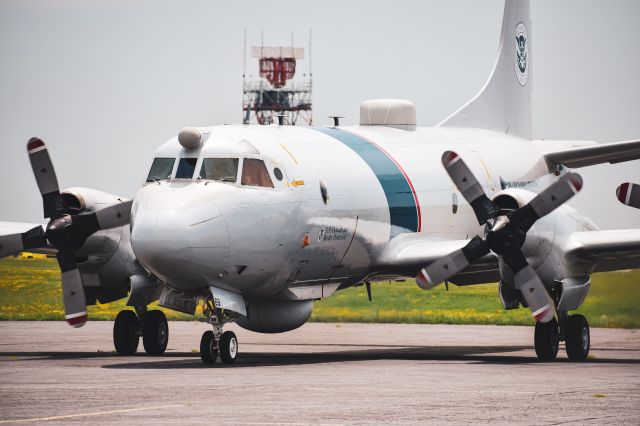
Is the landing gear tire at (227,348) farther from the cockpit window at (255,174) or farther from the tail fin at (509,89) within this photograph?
the tail fin at (509,89)

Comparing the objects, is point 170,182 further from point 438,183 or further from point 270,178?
point 438,183

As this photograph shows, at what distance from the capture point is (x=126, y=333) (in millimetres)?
26500

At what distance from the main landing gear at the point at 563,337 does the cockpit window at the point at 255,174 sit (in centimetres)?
649

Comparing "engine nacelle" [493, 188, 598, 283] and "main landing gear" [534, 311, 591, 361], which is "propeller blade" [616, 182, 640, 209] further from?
"main landing gear" [534, 311, 591, 361]

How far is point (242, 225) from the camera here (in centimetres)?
2164

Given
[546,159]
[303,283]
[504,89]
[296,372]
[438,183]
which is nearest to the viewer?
[296,372]

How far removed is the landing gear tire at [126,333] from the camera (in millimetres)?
26469

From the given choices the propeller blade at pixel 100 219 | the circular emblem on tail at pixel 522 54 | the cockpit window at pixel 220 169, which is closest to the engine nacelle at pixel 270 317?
the propeller blade at pixel 100 219

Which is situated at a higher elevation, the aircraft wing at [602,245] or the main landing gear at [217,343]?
the aircraft wing at [602,245]

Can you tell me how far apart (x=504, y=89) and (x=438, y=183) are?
780cm

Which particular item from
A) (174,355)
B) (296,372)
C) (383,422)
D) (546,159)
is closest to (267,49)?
(546,159)

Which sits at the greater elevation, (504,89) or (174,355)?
(504,89)

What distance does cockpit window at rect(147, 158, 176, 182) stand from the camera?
73.3ft

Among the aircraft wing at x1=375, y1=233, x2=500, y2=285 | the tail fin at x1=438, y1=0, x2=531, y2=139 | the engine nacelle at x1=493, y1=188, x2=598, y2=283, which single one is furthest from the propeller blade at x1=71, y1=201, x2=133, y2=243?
the tail fin at x1=438, y1=0, x2=531, y2=139
